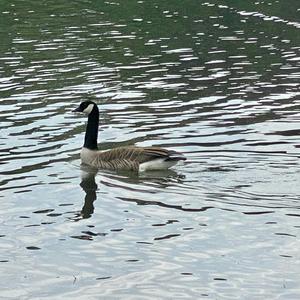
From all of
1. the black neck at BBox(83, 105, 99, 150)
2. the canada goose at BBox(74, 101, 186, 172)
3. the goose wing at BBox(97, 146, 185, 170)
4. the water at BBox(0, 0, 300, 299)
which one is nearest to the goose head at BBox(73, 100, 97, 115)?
the canada goose at BBox(74, 101, 186, 172)

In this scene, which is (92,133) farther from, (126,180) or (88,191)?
(88,191)

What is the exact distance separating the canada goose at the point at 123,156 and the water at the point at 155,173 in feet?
0.79

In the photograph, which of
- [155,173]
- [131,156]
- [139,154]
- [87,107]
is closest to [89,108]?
[87,107]

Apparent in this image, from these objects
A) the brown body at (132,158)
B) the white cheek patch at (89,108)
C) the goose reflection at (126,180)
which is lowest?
the goose reflection at (126,180)

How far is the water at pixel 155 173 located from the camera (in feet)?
40.1

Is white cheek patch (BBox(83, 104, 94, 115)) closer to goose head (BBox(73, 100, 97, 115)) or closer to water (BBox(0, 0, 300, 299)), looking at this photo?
goose head (BBox(73, 100, 97, 115))

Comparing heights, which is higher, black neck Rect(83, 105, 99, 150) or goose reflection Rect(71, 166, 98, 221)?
black neck Rect(83, 105, 99, 150)

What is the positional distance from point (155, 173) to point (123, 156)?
0.66 metres

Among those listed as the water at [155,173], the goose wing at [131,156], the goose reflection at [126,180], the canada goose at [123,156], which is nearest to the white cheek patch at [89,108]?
the canada goose at [123,156]

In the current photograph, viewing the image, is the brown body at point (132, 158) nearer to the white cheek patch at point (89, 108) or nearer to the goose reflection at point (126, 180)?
the goose reflection at point (126, 180)

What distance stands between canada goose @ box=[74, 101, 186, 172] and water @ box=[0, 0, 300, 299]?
0.24 metres

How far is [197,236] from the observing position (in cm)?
1357

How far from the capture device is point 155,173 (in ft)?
57.2

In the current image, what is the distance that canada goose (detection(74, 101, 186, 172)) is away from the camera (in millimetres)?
17031
